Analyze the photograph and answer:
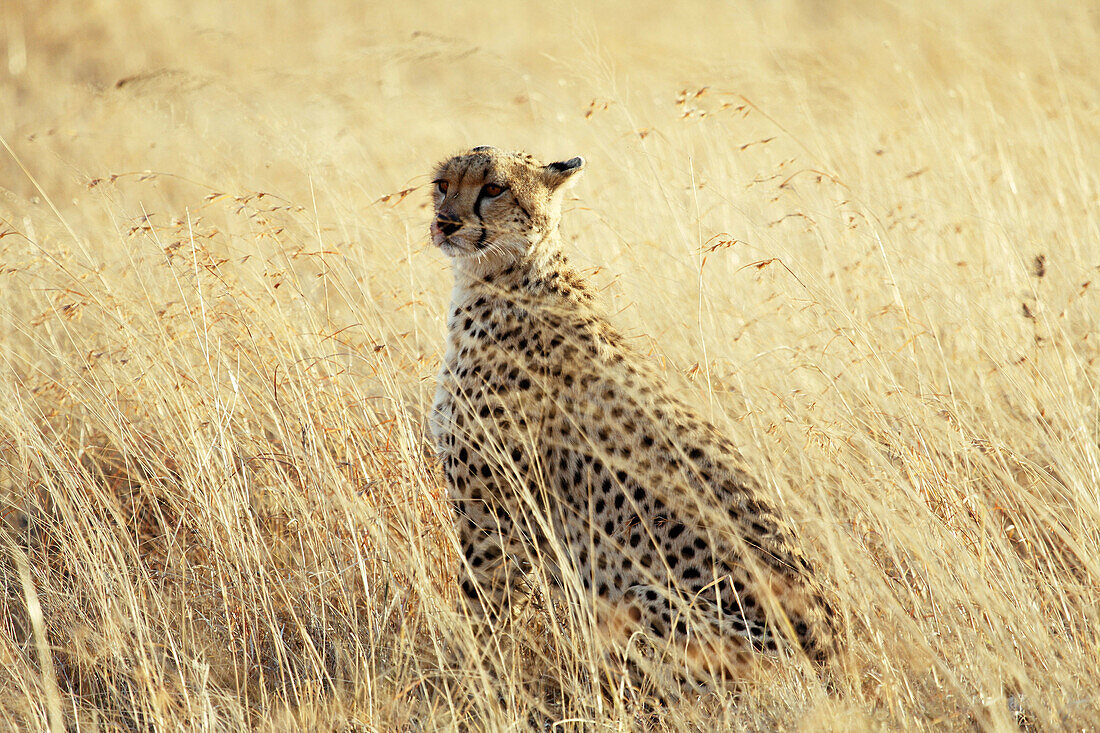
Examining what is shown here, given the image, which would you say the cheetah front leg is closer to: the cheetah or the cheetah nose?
the cheetah

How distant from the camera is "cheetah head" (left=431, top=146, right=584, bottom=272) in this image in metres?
2.95

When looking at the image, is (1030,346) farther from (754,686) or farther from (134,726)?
(134,726)

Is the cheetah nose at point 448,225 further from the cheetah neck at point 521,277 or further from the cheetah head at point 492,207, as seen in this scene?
the cheetah neck at point 521,277

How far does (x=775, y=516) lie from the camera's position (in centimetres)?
246

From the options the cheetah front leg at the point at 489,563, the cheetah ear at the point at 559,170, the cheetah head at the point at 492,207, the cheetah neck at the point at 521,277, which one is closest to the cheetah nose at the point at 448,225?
the cheetah head at the point at 492,207

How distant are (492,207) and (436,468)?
2.80ft

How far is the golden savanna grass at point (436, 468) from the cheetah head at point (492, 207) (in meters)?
0.19

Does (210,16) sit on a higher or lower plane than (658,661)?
higher

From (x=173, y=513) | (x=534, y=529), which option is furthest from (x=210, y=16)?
(x=534, y=529)

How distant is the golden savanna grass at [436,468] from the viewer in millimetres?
2205

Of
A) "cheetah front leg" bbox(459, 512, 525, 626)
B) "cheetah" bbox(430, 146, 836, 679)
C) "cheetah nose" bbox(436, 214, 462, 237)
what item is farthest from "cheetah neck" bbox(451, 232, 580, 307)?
"cheetah front leg" bbox(459, 512, 525, 626)

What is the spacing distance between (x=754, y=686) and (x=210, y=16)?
11.0m

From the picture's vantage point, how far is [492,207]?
301 centimetres

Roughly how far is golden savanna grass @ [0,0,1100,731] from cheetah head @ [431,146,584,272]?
186 millimetres
